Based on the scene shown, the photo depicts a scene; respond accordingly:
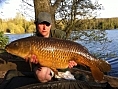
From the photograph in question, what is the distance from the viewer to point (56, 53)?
3219 millimetres

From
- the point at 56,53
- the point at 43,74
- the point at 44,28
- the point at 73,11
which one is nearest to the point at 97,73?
the point at 56,53

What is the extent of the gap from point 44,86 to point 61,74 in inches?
24.8

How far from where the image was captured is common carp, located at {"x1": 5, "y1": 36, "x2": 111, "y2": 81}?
126 inches

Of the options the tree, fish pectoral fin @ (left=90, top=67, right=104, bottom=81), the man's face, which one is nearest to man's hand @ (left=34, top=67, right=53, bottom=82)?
the man's face

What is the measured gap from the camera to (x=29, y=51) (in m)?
3.26

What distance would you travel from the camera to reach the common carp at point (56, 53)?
10.5 feet

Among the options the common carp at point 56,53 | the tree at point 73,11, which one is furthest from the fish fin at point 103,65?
the tree at point 73,11

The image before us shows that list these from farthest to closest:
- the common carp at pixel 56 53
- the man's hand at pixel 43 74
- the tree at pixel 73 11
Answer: the tree at pixel 73 11, the man's hand at pixel 43 74, the common carp at pixel 56 53

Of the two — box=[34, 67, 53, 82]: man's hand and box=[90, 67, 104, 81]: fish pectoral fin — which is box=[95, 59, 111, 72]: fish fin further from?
box=[34, 67, 53, 82]: man's hand

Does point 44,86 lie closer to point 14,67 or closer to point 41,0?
point 14,67

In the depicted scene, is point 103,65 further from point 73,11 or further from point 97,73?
point 73,11

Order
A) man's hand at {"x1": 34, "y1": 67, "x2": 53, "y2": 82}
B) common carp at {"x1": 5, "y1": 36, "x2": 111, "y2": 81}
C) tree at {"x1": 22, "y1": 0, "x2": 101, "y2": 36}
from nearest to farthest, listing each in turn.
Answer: common carp at {"x1": 5, "y1": 36, "x2": 111, "y2": 81}
man's hand at {"x1": 34, "y1": 67, "x2": 53, "y2": 82}
tree at {"x1": 22, "y1": 0, "x2": 101, "y2": 36}

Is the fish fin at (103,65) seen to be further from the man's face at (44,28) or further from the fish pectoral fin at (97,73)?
the man's face at (44,28)

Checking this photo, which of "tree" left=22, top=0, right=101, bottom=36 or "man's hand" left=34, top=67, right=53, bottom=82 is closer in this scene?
"man's hand" left=34, top=67, right=53, bottom=82
